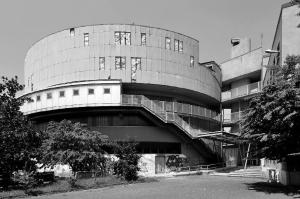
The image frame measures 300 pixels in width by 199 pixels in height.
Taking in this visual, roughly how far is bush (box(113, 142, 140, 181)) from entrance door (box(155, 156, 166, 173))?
1185 cm

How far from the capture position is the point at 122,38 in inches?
1887

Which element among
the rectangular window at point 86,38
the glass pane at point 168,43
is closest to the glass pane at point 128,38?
the rectangular window at point 86,38

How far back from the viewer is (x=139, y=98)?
4553 cm

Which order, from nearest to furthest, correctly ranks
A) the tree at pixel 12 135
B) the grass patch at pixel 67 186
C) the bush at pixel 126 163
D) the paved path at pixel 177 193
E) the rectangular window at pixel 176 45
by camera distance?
the paved path at pixel 177 193 → the grass patch at pixel 67 186 → the tree at pixel 12 135 → the bush at pixel 126 163 → the rectangular window at pixel 176 45

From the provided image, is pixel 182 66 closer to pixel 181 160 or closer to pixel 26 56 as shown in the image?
pixel 181 160

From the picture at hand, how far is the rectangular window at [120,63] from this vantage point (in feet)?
155

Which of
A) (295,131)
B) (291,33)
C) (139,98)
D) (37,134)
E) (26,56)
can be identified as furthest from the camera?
(26,56)

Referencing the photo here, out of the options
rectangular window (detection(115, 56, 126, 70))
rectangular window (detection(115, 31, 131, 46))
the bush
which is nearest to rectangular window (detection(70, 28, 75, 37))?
rectangular window (detection(115, 31, 131, 46))

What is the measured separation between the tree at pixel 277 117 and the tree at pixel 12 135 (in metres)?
13.8

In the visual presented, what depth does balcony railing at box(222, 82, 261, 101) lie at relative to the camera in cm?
5642

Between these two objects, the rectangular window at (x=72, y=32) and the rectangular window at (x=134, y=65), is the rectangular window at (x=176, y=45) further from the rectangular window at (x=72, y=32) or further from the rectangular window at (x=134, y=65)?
the rectangular window at (x=72, y=32)

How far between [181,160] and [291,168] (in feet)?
67.3

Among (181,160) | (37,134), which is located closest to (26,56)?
(181,160)

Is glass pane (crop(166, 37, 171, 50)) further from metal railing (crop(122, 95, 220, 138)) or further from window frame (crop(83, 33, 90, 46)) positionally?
window frame (crop(83, 33, 90, 46))
